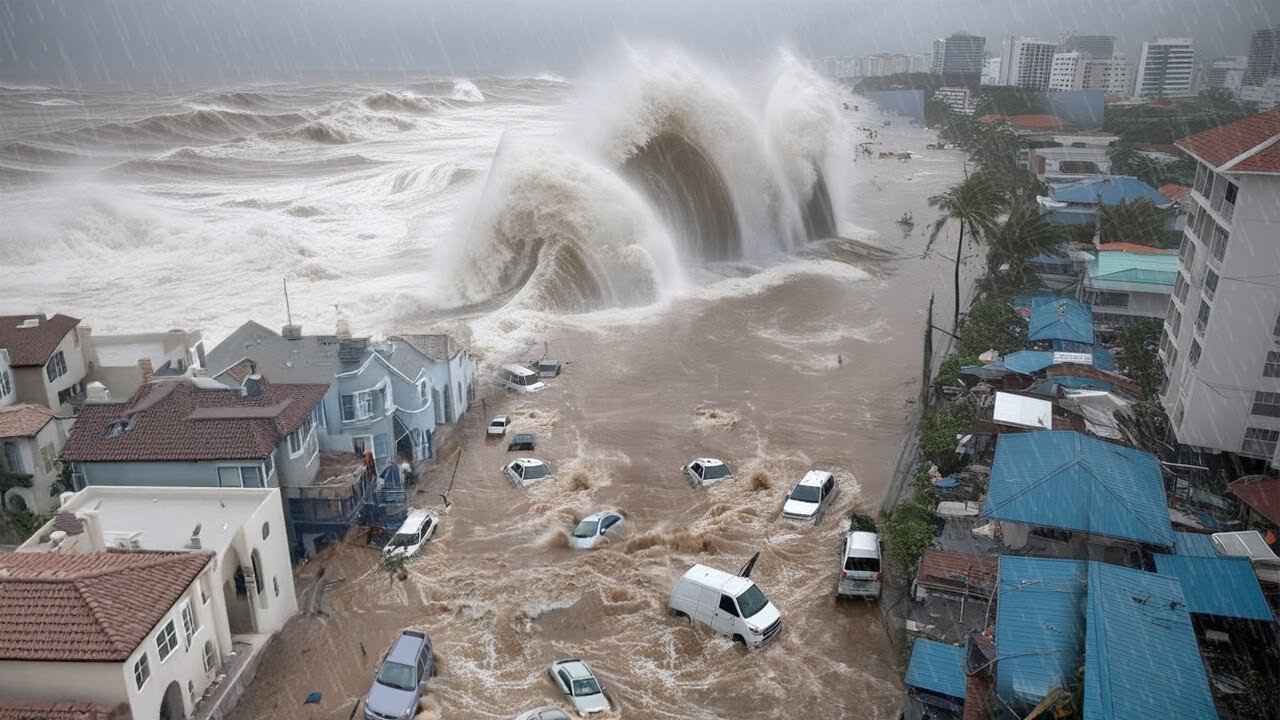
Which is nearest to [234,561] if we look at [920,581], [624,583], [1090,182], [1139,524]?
[624,583]

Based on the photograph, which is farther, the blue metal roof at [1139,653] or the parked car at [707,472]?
the parked car at [707,472]

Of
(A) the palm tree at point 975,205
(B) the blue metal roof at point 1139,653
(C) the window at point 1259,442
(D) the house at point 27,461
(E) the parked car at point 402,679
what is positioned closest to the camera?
(B) the blue metal roof at point 1139,653

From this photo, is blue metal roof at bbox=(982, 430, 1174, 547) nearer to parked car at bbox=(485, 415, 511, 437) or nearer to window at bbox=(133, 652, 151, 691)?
parked car at bbox=(485, 415, 511, 437)

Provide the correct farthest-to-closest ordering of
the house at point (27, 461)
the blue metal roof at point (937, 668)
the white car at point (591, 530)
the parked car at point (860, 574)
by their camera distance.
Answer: the white car at point (591, 530)
the house at point (27, 461)
the parked car at point (860, 574)
the blue metal roof at point (937, 668)

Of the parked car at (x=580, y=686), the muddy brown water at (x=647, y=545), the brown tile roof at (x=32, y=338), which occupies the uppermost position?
the brown tile roof at (x=32, y=338)

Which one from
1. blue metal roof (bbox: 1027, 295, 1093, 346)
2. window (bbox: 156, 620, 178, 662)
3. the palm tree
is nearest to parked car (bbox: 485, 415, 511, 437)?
window (bbox: 156, 620, 178, 662)

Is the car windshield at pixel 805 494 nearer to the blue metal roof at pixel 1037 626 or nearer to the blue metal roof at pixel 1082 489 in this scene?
the blue metal roof at pixel 1082 489

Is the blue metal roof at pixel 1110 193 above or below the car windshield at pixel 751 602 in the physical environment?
above

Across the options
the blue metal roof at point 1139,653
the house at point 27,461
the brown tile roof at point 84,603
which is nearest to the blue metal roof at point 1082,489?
the blue metal roof at point 1139,653
